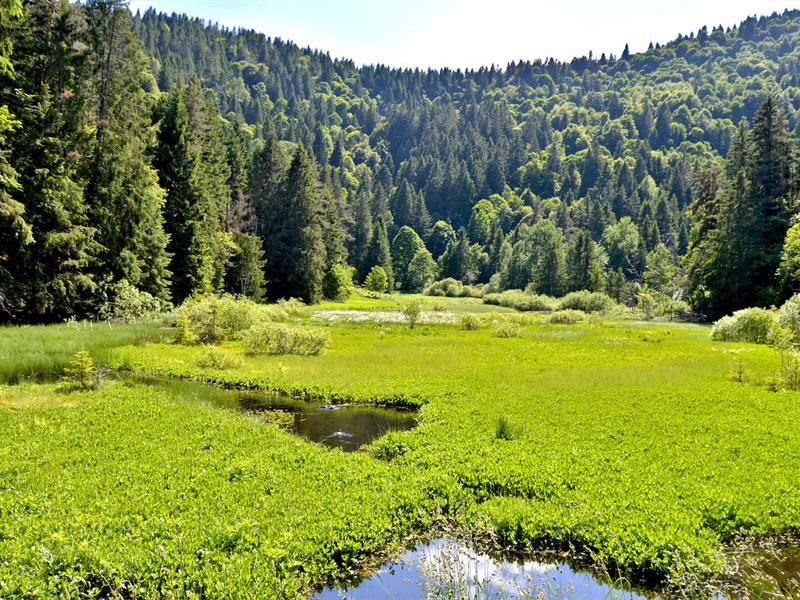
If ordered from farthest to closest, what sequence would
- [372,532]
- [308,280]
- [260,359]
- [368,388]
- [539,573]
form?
[308,280] < [260,359] < [368,388] < [372,532] < [539,573]

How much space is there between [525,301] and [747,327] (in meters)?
60.0

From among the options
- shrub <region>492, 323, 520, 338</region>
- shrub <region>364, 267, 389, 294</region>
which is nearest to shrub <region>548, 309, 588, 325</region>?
shrub <region>492, 323, 520, 338</region>

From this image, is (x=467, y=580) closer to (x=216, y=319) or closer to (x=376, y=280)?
(x=216, y=319)

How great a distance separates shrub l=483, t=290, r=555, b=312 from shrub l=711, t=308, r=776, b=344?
5117 cm

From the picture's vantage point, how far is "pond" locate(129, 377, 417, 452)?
1761 centimetres

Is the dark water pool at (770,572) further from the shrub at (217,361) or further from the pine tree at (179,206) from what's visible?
the pine tree at (179,206)

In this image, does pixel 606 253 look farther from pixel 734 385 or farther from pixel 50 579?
pixel 50 579

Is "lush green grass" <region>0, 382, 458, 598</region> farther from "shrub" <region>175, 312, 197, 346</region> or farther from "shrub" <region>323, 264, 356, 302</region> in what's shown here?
"shrub" <region>323, 264, 356, 302</region>

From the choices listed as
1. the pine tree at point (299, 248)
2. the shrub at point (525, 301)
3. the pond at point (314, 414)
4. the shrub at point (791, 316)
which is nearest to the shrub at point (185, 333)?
the pond at point (314, 414)

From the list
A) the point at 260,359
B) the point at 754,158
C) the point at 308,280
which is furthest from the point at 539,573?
the point at 308,280

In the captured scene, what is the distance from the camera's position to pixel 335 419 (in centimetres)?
1981

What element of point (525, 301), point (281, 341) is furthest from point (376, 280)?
point (281, 341)

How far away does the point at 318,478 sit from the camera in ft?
41.2

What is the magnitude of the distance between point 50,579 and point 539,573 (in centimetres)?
776
